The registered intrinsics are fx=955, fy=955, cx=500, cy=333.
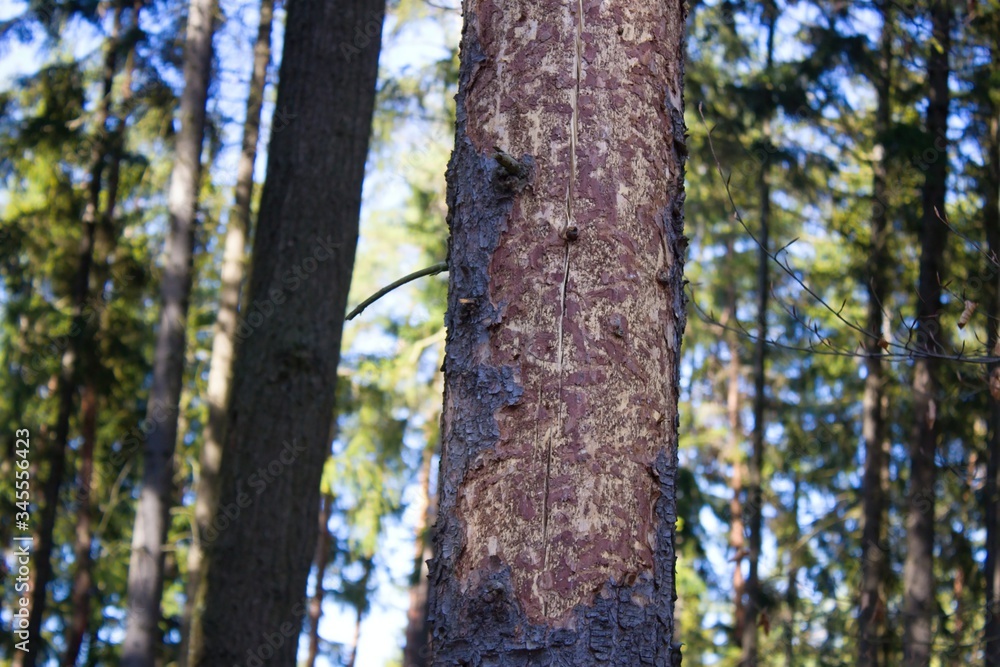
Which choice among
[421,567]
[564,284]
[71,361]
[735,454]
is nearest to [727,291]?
[735,454]

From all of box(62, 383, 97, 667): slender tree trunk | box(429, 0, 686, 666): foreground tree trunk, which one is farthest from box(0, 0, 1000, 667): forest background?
box(429, 0, 686, 666): foreground tree trunk

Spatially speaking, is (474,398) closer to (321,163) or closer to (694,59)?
(321,163)

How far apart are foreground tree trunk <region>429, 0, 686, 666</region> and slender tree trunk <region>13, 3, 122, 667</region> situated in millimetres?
9914

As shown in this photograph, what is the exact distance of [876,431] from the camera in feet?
39.2

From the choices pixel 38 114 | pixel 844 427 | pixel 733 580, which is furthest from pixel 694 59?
pixel 733 580

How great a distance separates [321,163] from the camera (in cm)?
524

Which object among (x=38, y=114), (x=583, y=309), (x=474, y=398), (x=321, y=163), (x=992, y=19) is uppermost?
(x=992, y=19)

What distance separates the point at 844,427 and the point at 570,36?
1444 centimetres

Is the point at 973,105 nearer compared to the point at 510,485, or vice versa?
the point at 510,485

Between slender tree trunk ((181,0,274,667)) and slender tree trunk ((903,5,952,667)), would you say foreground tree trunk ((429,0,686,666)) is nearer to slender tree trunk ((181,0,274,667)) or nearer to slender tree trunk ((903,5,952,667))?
slender tree trunk ((181,0,274,667))

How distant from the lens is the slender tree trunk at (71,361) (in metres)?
10.5

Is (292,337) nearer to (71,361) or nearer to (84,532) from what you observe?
(71,361)

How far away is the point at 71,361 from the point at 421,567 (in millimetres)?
7757

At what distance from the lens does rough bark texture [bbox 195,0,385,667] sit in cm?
479
